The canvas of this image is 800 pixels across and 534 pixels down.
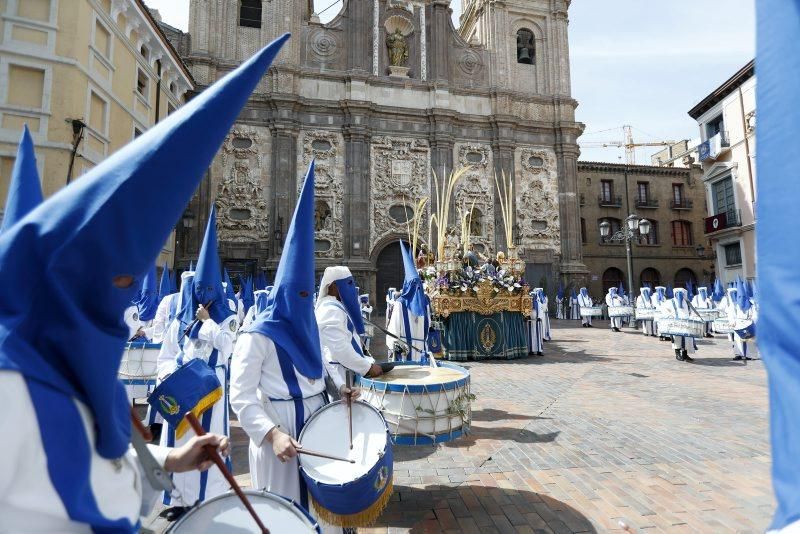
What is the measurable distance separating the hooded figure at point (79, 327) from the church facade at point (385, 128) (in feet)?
72.1

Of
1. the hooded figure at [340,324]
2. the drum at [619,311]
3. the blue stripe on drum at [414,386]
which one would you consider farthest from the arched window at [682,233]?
the hooded figure at [340,324]

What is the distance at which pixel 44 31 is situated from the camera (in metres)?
13.5

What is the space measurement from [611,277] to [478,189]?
1590cm

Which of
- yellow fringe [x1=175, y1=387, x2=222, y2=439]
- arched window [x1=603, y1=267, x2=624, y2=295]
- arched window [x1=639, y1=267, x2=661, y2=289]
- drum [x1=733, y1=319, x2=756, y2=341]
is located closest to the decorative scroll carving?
drum [x1=733, y1=319, x2=756, y2=341]

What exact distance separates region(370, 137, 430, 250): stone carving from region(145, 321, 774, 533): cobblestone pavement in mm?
17020

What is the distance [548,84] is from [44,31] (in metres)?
25.3

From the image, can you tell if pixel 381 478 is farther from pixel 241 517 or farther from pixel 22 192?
pixel 22 192

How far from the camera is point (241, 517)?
1745mm

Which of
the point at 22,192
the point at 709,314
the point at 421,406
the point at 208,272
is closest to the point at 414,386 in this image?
the point at 421,406

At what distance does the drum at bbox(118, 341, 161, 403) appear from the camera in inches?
261

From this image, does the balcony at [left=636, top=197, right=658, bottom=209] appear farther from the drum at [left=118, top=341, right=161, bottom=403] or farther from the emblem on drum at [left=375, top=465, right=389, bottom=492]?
the emblem on drum at [left=375, top=465, right=389, bottom=492]

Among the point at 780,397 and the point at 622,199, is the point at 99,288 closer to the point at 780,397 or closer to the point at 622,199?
the point at 780,397

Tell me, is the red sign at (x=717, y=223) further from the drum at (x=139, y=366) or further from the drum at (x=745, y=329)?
the drum at (x=139, y=366)

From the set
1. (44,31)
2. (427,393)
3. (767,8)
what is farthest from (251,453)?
(44,31)
